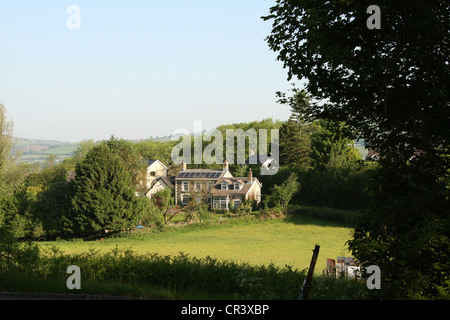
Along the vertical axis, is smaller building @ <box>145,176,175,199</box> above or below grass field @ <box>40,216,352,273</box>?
above

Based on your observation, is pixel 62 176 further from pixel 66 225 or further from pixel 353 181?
pixel 353 181

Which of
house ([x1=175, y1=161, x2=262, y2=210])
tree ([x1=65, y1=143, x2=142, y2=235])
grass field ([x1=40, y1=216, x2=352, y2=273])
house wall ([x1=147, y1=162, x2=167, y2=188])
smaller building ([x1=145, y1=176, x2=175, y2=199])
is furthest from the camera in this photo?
house wall ([x1=147, y1=162, x2=167, y2=188])

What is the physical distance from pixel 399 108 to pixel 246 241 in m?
32.8

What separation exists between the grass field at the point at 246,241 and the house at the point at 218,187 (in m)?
13.2

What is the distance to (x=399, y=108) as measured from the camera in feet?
34.6

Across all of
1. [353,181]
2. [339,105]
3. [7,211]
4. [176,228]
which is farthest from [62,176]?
[339,105]

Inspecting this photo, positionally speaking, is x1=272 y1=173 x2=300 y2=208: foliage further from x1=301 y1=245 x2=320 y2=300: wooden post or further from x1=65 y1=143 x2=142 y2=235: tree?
x1=301 y1=245 x2=320 y2=300: wooden post

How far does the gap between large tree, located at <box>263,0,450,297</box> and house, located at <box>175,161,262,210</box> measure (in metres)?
51.2

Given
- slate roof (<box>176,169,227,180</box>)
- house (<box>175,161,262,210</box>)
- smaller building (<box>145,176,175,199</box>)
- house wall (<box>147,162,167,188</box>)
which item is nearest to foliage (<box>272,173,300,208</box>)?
house (<box>175,161,262,210</box>)

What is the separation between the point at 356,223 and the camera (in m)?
11.5

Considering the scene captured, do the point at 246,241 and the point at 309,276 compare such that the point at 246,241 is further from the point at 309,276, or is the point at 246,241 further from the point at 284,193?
the point at 309,276

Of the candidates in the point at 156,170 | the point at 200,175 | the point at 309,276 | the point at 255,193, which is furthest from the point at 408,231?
the point at 156,170

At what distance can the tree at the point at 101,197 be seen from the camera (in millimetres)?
45766

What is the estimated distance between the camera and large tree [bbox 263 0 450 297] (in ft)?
31.8
